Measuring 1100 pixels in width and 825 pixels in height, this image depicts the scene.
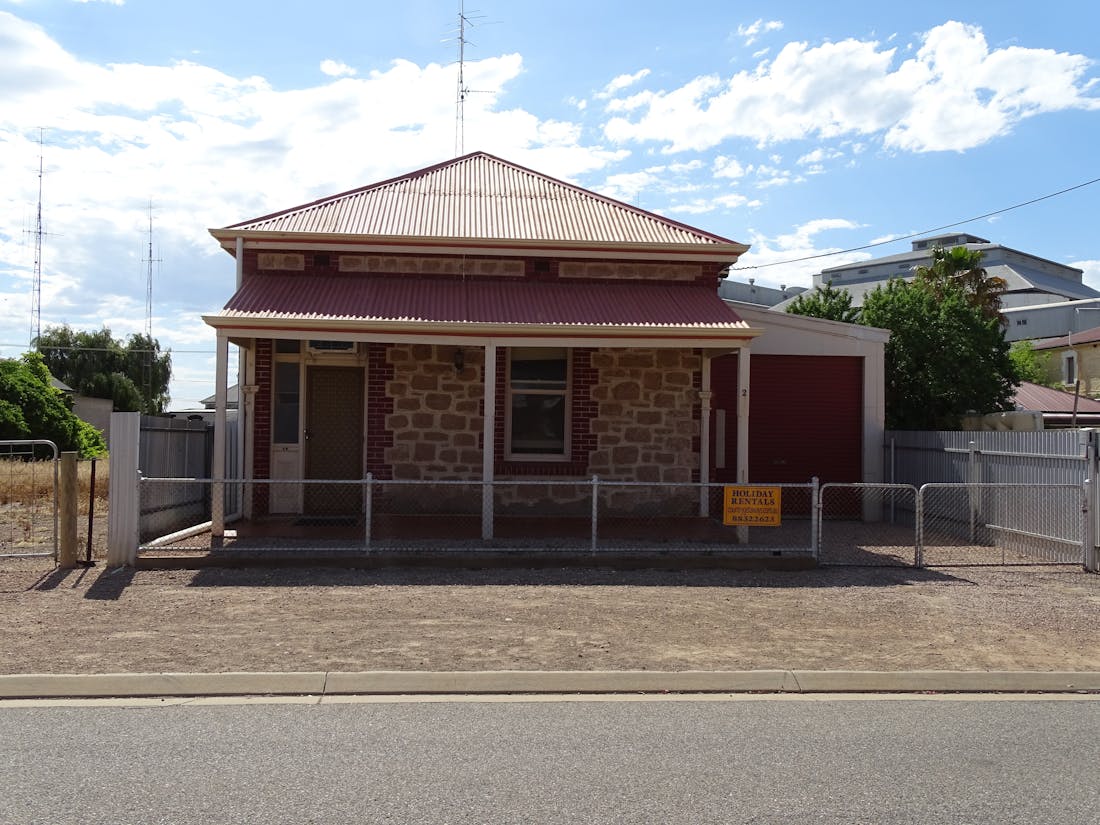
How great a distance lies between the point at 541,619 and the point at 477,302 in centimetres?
602

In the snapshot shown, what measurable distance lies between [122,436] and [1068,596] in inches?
395

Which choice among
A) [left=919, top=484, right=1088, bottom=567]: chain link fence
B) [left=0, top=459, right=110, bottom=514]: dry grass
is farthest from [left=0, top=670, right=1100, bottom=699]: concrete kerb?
[left=0, top=459, right=110, bottom=514]: dry grass

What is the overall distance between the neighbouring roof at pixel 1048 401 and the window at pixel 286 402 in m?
26.4

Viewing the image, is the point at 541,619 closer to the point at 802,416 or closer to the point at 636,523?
the point at 636,523

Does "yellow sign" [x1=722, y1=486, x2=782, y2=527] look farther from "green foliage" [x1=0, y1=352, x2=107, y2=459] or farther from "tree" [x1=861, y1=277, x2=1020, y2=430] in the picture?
"green foliage" [x1=0, y1=352, x2=107, y2=459]

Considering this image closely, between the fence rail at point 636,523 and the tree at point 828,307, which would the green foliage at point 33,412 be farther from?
the tree at point 828,307

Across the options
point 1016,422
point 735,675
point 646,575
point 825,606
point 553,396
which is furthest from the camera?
point 1016,422

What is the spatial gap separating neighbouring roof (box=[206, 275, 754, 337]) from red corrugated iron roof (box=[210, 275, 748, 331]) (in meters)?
0.01

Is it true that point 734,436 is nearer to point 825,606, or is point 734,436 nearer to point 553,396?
point 553,396

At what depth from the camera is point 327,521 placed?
536 inches

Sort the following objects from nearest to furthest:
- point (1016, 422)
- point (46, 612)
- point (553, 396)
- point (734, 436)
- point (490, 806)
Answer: point (490, 806), point (46, 612), point (553, 396), point (734, 436), point (1016, 422)

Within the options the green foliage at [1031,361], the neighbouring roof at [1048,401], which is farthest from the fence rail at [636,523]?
the green foliage at [1031,361]

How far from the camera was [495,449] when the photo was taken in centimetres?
1451

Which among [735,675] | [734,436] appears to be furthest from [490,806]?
[734,436]
